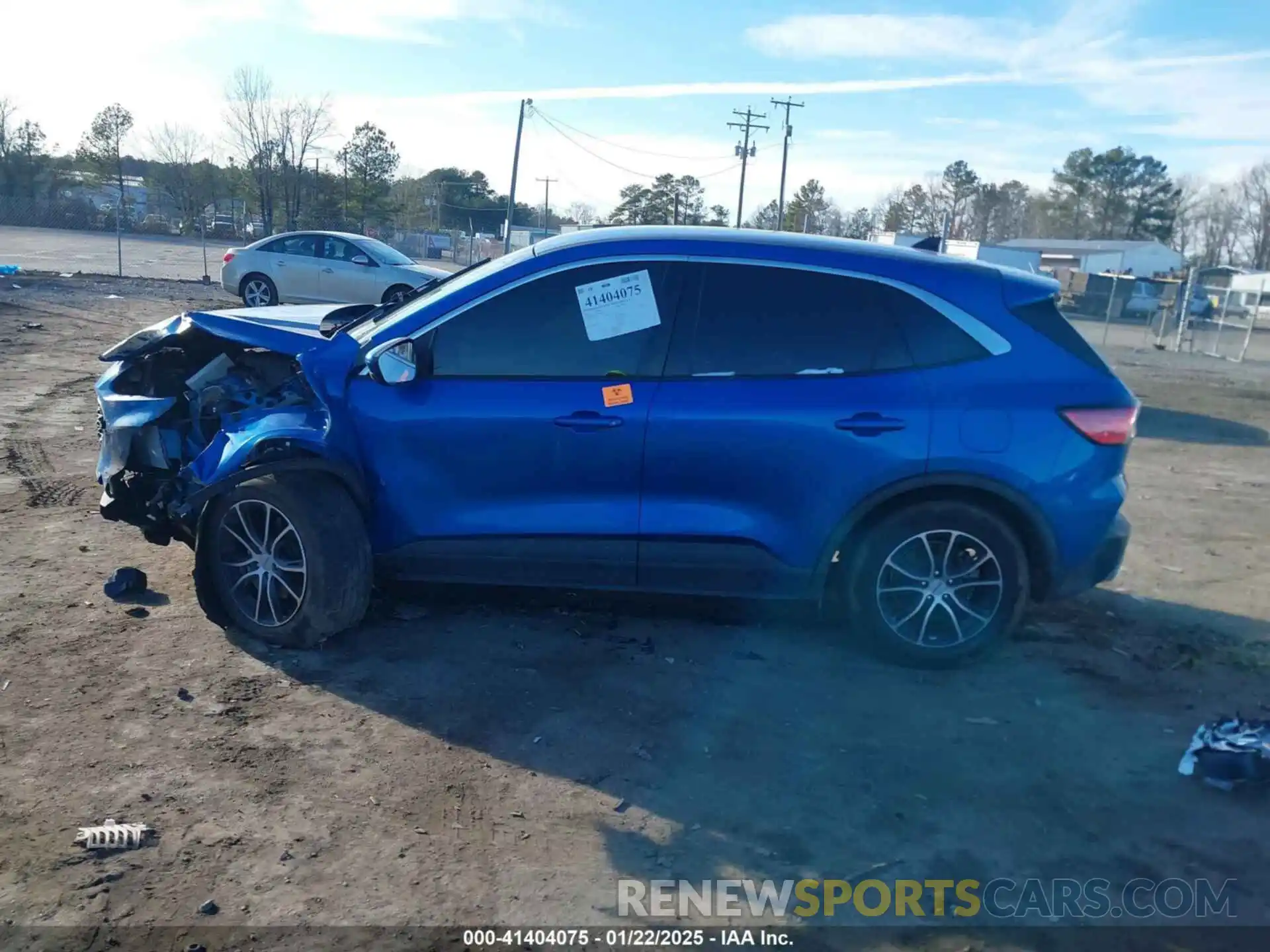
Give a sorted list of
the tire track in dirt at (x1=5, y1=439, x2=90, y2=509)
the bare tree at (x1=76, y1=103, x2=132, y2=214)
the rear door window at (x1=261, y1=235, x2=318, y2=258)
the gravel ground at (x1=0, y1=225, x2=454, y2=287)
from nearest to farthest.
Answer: the tire track in dirt at (x1=5, y1=439, x2=90, y2=509), the rear door window at (x1=261, y1=235, x2=318, y2=258), the gravel ground at (x1=0, y1=225, x2=454, y2=287), the bare tree at (x1=76, y1=103, x2=132, y2=214)

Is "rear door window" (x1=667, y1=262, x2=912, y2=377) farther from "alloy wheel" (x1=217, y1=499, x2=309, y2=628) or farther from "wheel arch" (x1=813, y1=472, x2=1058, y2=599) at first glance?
"alloy wheel" (x1=217, y1=499, x2=309, y2=628)

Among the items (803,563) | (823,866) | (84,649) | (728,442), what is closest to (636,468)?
(728,442)

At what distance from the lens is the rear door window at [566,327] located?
471 cm

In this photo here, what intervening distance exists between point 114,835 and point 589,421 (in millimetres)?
2401

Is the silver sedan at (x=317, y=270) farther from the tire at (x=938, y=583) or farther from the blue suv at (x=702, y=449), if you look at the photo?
the tire at (x=938, y=583)

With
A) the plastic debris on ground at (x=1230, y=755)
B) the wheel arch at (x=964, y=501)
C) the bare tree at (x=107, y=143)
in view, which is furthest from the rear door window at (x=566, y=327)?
the bare tree at (x=107, y=143)

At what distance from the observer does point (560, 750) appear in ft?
13.1

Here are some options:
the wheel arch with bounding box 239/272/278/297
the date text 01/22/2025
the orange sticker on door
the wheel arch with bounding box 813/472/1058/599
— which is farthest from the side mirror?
the wheel arch with bounding box 239/272/278/297

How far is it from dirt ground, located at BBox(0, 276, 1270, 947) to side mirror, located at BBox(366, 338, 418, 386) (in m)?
1.21

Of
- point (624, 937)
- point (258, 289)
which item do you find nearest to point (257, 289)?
point (258, 289)

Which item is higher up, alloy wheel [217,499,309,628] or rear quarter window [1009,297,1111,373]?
rear quarter window [1009,297,1111,373]

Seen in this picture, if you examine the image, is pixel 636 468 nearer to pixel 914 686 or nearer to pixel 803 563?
pixel 803 563

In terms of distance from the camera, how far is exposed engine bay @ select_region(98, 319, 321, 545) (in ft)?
16.7

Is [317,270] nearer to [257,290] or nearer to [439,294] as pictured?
[257,290]
